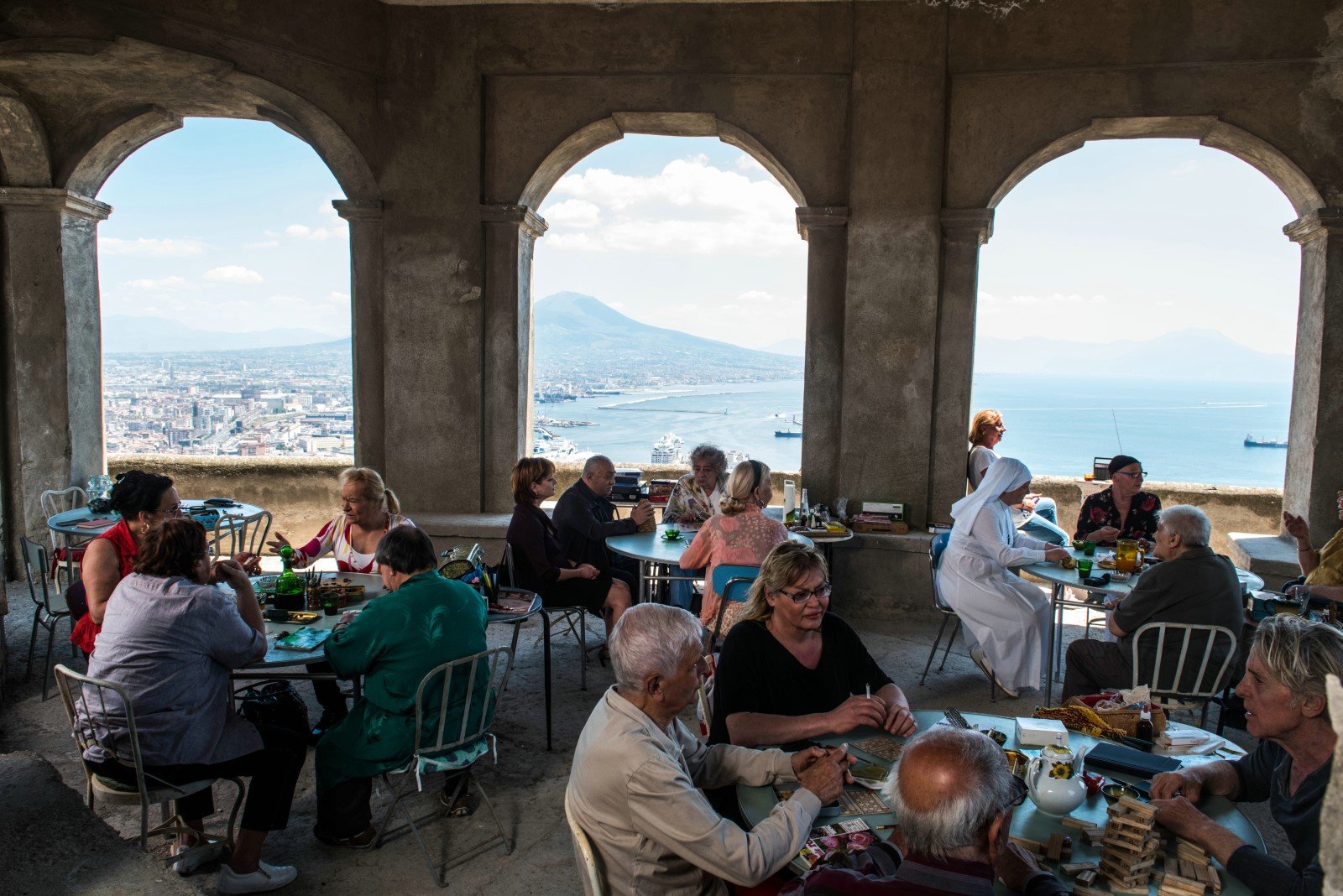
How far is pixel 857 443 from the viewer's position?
6883mm

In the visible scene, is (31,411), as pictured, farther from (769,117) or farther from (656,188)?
(656,188)

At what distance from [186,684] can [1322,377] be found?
6947 mm

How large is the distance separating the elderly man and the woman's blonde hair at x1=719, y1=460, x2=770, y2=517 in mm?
2490

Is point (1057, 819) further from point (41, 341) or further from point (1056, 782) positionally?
point (41, 341)

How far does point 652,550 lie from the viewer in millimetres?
5453

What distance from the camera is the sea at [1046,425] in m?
15.8

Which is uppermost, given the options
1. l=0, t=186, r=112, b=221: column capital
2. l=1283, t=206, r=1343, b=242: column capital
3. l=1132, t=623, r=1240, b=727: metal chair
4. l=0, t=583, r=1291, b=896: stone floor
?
l=0, t=186, r=112, b=221: column capital

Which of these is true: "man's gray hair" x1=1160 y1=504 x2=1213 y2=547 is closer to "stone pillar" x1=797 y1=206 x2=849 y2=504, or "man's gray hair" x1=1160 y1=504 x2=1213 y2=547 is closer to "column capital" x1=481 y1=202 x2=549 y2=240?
"stone pillar" x1=797 y1=206 x2=849 y2=504

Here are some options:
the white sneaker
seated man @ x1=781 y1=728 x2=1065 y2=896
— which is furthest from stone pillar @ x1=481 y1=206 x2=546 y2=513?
seated man @ x1=781 y1=728 x2=1065 y2=896

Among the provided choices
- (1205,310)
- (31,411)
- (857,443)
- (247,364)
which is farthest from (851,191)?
(1205,310)

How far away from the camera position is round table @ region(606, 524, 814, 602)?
5.29 meters

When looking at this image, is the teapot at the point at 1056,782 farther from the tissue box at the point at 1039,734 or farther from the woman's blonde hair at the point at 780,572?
the woman's blonde hair at the point at 780,572

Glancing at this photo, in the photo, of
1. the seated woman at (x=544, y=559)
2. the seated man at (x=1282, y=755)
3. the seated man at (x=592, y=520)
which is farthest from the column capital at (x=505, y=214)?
the seated man at (x=1282, y=755)

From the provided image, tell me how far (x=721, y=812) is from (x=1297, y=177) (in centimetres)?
626
